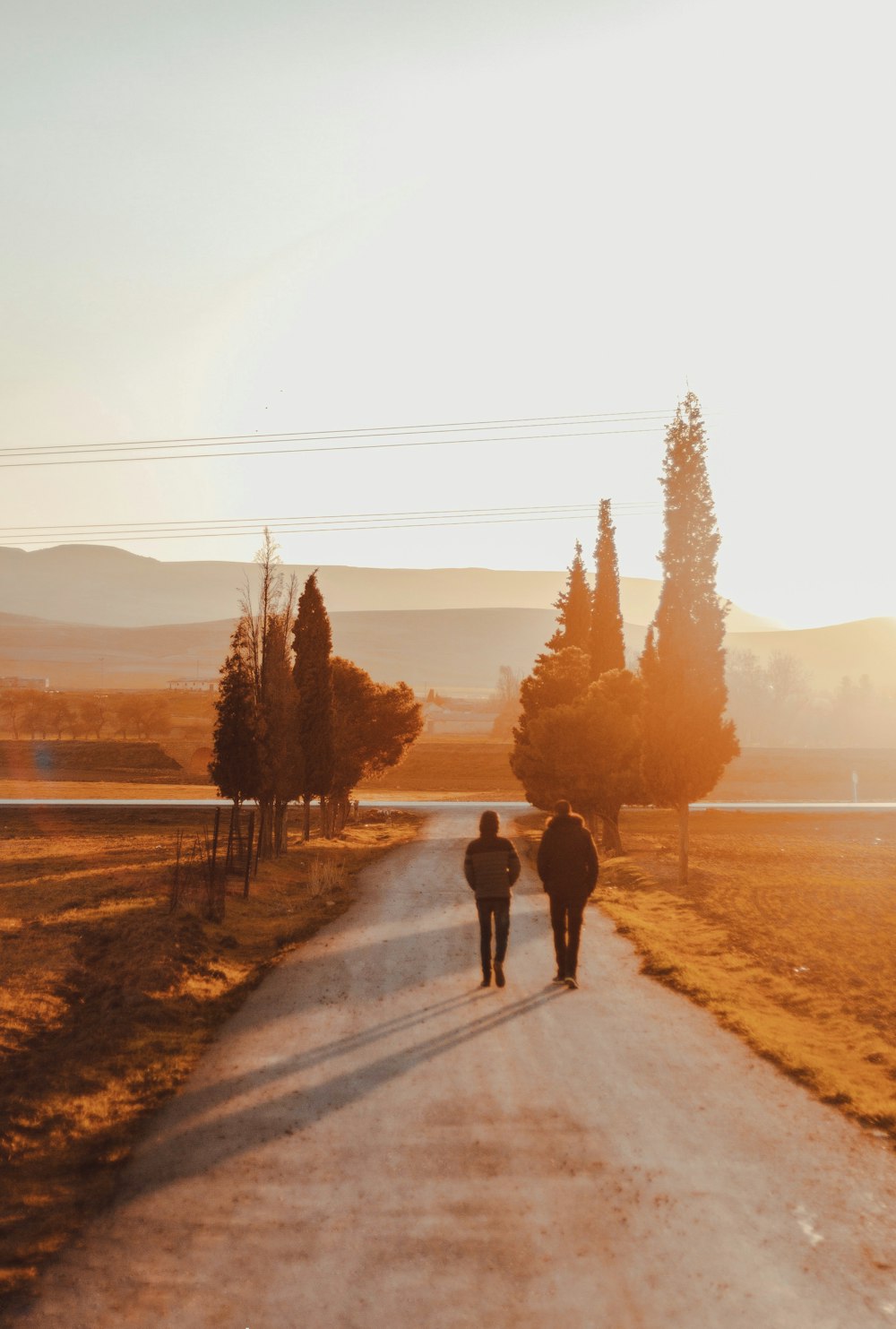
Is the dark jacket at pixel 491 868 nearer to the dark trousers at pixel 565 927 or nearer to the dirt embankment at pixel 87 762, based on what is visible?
the dark trousers at pixel 565 927

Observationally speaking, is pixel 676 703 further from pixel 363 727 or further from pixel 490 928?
pixel 490 928

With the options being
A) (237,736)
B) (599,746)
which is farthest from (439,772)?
(237,736)

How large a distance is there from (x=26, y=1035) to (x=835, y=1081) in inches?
314

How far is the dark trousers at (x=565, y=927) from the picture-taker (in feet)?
45.8

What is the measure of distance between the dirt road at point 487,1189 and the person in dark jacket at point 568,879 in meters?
1.74

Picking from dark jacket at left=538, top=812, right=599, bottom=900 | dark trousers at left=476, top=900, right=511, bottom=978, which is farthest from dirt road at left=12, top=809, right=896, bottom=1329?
dark jacket at left=538, top=812, right=599, bottom=900

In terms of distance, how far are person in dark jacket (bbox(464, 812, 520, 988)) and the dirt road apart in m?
1.52

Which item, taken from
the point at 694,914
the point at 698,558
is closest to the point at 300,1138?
the point at 694,914

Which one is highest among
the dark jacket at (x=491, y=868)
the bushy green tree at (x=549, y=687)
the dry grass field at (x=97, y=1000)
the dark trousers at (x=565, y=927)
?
the bushy green tree at (x=549, y=687)

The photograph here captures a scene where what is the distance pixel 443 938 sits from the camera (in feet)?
57.5

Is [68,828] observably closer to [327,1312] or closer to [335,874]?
[335,874]

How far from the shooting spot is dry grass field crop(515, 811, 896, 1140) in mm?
11211

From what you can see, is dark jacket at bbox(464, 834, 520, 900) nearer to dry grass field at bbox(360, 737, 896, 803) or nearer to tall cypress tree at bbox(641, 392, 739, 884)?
tall cypress tree at bbox(641, 392, 739, 884)

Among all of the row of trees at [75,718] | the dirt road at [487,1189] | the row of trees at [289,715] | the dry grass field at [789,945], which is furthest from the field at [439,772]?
the dirt road at [487,1189]
